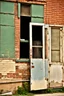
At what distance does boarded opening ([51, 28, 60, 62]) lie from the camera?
36.6 feet

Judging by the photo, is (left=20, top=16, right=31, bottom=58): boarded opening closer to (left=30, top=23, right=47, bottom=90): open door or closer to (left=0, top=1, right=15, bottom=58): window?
(left=30, top=23, right=47, bottom=90): open door

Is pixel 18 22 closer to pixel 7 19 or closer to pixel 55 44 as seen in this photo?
pixel 7 19

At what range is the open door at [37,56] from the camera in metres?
10.6

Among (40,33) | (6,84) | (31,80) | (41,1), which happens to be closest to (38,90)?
(31,80)

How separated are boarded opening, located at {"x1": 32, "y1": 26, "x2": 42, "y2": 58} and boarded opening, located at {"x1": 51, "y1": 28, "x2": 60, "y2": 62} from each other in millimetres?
521

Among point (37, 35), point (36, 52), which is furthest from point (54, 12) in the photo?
point (36, 52)

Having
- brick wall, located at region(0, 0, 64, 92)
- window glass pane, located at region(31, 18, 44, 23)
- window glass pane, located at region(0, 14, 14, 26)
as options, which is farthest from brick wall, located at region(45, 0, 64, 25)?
window glass pane, located at region(0, 14, 14, 26)

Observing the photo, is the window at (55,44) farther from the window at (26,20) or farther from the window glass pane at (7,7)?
the window glass pane at (7,7)

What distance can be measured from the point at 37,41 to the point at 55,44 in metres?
0.77

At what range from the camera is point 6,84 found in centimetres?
1029

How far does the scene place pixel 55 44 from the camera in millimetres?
11203

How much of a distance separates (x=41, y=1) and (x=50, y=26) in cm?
101

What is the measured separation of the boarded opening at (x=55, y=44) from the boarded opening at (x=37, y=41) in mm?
521

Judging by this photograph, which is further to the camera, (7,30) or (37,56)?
(37,56)
